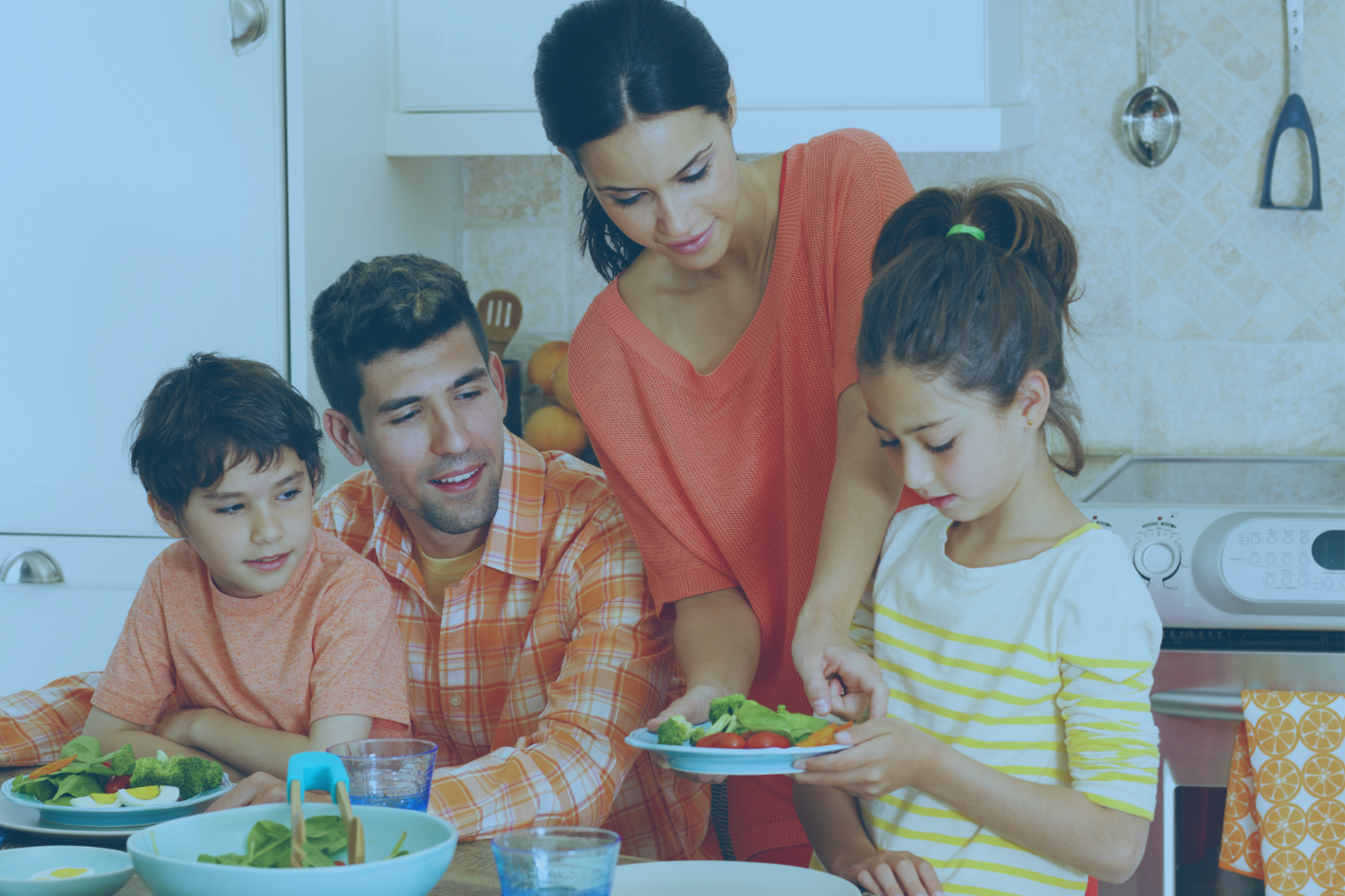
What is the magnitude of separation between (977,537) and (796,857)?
17.6 inches

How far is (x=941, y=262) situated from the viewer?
1006 millimetres

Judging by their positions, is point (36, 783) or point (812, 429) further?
point (812, 429)

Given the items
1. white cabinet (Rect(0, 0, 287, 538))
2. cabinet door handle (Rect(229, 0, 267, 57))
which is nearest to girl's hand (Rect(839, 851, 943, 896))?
white cabinet (Rect(0, 0, 287, 538))

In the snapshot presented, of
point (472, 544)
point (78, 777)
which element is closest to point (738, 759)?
point (78, 777)

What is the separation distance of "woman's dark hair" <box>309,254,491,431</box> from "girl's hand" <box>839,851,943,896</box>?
714 mm

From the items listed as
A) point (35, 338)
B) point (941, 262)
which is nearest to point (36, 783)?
point (941, 262)

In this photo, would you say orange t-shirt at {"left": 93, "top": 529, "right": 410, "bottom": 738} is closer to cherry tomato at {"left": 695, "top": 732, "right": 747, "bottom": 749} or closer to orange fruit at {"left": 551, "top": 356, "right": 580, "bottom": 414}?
cherry tomato at {"left": 695, "top": 732, "right": 747, "bottom": 749}

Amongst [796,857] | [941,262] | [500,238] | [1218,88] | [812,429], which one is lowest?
[796,857]

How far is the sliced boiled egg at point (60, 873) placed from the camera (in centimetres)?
79

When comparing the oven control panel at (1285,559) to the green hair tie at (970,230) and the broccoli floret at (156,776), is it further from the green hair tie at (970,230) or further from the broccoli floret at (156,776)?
the broccoli floret at (156,776)

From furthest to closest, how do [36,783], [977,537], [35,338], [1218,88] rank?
[1218,88]
[35,338]
[977,537]
[36,783]

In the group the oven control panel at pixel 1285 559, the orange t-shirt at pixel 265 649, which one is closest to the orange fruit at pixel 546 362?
the orange t-shirt at pixel 265 649

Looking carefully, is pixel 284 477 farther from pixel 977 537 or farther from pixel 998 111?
pixel 998 111

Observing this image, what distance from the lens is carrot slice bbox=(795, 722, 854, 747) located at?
2.84ft
